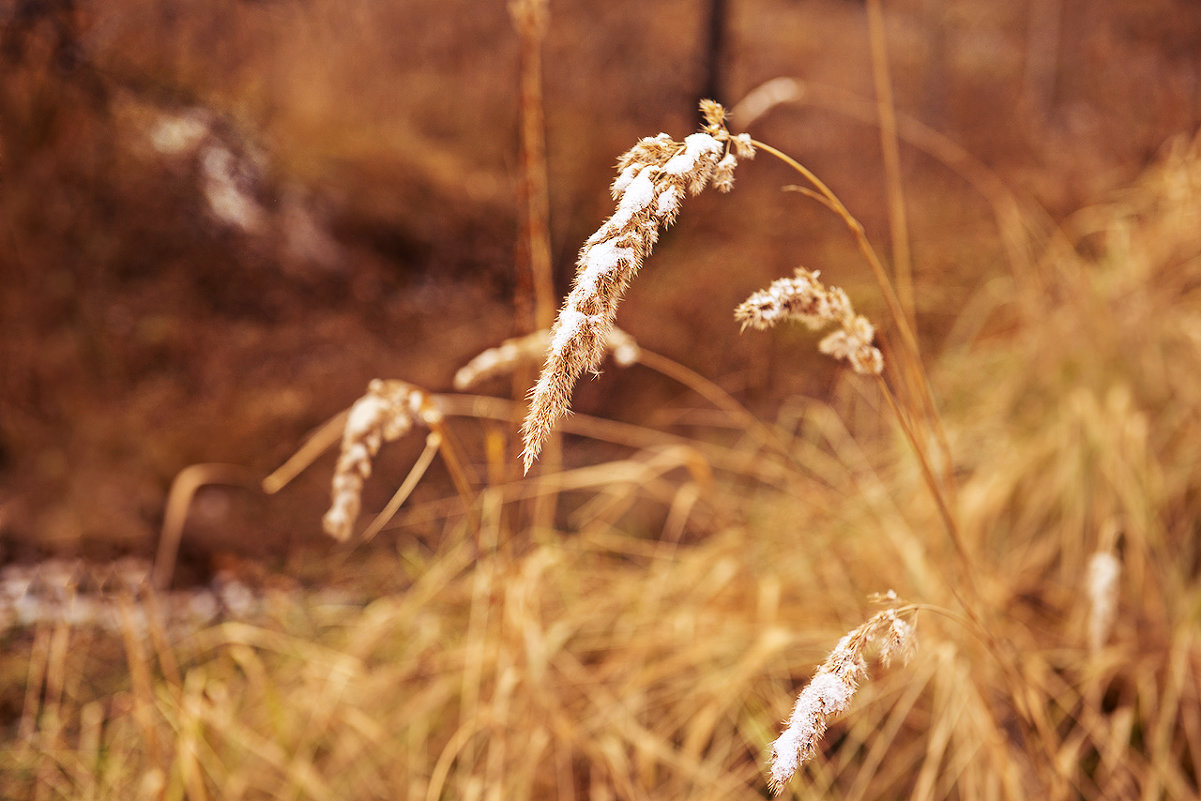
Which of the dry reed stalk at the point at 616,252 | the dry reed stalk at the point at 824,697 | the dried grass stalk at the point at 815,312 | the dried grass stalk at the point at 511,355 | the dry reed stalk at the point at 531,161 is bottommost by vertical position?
the dry reed stalk at the point at 824,697

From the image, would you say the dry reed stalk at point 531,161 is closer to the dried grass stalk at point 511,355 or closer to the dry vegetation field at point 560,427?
the dry vegetation field at point 560,427

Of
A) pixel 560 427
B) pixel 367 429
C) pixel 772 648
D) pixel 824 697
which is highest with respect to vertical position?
pixel 560 427

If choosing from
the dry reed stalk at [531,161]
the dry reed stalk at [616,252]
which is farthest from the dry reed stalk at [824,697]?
the dry reed stalk at [531,161]

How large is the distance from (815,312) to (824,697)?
0.24 m

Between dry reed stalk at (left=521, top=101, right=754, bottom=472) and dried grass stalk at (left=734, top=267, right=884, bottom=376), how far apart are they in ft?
0.34

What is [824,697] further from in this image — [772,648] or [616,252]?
[772,648]

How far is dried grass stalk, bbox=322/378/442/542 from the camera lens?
0.59 meters

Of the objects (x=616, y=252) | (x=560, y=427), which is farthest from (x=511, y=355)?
(x=560, y=427)

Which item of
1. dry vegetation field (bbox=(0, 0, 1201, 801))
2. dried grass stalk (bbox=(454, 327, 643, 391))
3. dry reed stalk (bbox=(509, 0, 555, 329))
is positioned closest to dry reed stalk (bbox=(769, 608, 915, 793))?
dry vegetation field (bbox=(0, 0, 1201, 801))

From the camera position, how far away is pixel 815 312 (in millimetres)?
490

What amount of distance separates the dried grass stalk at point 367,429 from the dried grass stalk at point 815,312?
0.86 feet

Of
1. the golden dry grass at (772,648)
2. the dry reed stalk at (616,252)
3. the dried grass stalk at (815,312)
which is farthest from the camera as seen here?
the golden dry grass at (772,648)

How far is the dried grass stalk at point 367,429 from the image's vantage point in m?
0.59

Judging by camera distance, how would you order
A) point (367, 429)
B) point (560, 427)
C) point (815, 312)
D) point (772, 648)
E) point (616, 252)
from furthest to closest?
1. point (560, 427)
2. point (772, 648)
3. point (367, 429)
4. point (815, 312)
5. point (616, 252)
